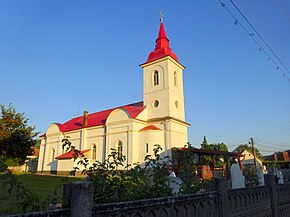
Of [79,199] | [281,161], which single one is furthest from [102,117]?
[281,161]

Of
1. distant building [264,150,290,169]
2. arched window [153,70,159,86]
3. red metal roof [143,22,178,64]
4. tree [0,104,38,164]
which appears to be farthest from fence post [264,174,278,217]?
distant building [264,150,290,169]

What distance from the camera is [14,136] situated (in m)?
18.9

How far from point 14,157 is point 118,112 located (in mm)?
12470

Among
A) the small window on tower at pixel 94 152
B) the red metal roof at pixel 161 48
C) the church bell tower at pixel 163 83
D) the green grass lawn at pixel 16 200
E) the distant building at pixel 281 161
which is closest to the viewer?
the green grass lawn at pixel 16 200

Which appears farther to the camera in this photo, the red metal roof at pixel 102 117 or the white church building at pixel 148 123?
the red metal roof at pixel 102 117

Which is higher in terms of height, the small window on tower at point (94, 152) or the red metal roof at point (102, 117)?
the red metal roof at point (102, 117)

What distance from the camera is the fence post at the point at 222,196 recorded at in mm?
4031

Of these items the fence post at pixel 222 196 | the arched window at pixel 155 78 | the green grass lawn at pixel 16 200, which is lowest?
the green grass lawn at pixel 16 200

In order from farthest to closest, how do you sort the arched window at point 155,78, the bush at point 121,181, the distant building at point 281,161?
the distant building at point 281,161 < the arched window at point 155,78 < the bush at point 121,181

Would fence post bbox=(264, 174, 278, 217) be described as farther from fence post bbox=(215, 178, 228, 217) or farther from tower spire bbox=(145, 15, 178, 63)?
tower spire bbox=(145, 15, 178, 63)

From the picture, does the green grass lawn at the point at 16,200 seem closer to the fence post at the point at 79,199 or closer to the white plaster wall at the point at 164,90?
the fence post at the point at 79,199

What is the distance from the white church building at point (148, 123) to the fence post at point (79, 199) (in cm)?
2372

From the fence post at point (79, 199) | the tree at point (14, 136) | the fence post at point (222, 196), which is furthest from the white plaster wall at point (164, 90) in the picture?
the fence post at point (79, 199)

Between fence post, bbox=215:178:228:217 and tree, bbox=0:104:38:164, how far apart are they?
18285mm
